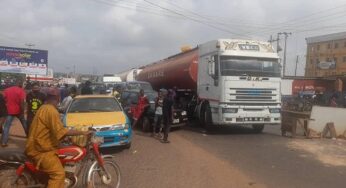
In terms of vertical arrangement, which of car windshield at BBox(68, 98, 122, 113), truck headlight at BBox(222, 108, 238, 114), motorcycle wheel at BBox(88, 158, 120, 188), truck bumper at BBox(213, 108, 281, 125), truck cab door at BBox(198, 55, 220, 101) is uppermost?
truck cab door at BBox(198, 55, 220, 101)

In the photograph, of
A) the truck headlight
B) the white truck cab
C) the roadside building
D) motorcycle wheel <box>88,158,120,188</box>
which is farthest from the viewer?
the roadside building

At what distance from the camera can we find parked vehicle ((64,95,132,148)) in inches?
460

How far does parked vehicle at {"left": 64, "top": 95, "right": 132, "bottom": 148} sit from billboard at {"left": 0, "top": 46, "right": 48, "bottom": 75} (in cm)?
1923

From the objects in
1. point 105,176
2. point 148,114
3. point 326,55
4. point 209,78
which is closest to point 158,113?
point 148,114

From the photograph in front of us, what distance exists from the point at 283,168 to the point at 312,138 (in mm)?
6006

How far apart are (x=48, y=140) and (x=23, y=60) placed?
1043 inches

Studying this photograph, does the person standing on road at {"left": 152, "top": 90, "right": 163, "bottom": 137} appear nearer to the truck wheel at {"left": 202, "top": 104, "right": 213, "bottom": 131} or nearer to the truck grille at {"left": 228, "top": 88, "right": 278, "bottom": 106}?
the truck wheel at {"left": 202, "top": 104, "right": 213, "bottom": 131}

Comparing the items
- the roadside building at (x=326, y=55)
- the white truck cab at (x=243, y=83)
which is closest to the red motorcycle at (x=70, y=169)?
the white truck cab at (x=243, y=83)

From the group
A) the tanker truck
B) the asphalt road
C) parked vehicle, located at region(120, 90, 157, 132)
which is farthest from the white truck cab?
parked vehicle, located at region(120, 90, 157, 132)

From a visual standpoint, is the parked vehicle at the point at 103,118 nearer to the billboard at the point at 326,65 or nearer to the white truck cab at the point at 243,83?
the white truck cab at the point at 243,83

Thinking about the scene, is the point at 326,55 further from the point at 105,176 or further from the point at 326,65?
the point at 105,176

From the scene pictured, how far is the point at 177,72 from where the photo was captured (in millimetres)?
21156

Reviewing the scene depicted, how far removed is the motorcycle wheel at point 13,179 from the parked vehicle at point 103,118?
4.88 metres

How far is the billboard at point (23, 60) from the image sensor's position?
99.9ft
